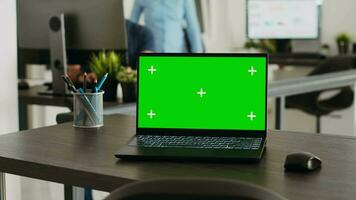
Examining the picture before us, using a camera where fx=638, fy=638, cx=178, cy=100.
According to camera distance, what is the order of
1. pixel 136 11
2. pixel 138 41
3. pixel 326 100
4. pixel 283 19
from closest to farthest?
pixel 138 41, pixel 326 100, pixel 136 11, pixel 283 19

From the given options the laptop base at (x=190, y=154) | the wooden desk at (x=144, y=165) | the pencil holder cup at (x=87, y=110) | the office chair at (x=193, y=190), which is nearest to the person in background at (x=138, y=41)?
the pencil holder cup at (x=87, y=110)

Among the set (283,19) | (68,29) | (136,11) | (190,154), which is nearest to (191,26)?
(136,11)

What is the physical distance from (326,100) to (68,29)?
246 centimetres

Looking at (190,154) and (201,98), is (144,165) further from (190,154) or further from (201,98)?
(201,98)

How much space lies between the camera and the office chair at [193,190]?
30.8 inches

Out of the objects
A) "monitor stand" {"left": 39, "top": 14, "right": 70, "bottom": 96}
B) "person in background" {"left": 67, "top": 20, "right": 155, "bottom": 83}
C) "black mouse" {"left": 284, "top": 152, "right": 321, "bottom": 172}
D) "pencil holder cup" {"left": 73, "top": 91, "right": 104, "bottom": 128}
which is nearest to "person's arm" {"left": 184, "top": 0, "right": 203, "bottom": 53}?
"person in background" {"left": 67, "top": 20, "right": 155, "bottom": 83}

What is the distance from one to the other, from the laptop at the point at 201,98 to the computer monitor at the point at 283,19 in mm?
3923

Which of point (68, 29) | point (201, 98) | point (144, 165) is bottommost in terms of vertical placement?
point (144, 165)

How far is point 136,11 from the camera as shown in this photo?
17.3ft

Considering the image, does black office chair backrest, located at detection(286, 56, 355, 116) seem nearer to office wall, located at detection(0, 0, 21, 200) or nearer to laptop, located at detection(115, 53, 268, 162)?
office wall, located at detection(0, 0, 21, 200)

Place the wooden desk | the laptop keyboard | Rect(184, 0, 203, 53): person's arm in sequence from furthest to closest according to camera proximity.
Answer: Rect(184, 0, 203, 53): person's arm → the laptop keyboard → the wooden desk

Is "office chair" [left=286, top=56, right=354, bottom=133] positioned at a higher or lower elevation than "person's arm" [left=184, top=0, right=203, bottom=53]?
lower

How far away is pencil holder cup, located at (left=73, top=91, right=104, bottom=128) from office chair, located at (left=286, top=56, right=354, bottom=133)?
9.95 ft

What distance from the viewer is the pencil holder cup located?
1.85m
